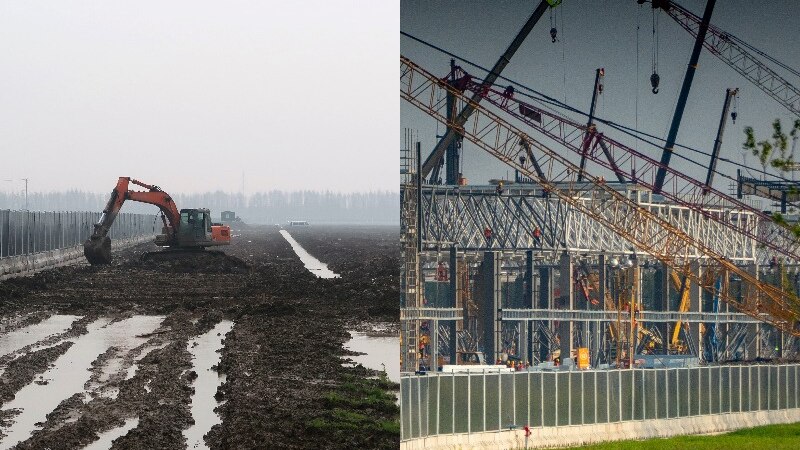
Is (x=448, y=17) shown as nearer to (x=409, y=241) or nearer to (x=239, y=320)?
(x=409, y=241)

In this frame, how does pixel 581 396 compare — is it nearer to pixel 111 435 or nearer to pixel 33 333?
pixel 111 435

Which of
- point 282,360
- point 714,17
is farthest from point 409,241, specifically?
point 282,360

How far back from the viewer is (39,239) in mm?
90688

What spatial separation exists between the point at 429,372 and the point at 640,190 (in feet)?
19.4

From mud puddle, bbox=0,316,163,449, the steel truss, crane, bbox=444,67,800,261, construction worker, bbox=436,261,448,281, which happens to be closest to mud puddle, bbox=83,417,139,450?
mud puddle, bbox=0,316,163,449

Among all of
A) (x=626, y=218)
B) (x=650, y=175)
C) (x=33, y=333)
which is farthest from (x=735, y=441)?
(x=33, y=333)

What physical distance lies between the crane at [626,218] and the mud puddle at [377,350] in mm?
9050

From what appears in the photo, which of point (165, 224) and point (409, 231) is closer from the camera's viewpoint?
point (409, 231)

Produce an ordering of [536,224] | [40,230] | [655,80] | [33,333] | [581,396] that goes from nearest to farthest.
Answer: [536,224] → [655,80] → [581,396] → [33,333] → [40,230]

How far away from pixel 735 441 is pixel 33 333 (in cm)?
2497

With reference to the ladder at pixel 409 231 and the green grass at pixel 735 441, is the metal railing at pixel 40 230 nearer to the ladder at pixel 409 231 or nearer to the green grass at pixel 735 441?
the green grass at pixel 735 441

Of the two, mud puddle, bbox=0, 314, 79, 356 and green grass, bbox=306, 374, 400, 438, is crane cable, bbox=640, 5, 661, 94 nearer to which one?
green grass, bbox=306, 374, 400, 438

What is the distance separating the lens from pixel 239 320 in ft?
161

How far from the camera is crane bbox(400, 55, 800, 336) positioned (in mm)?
23359
